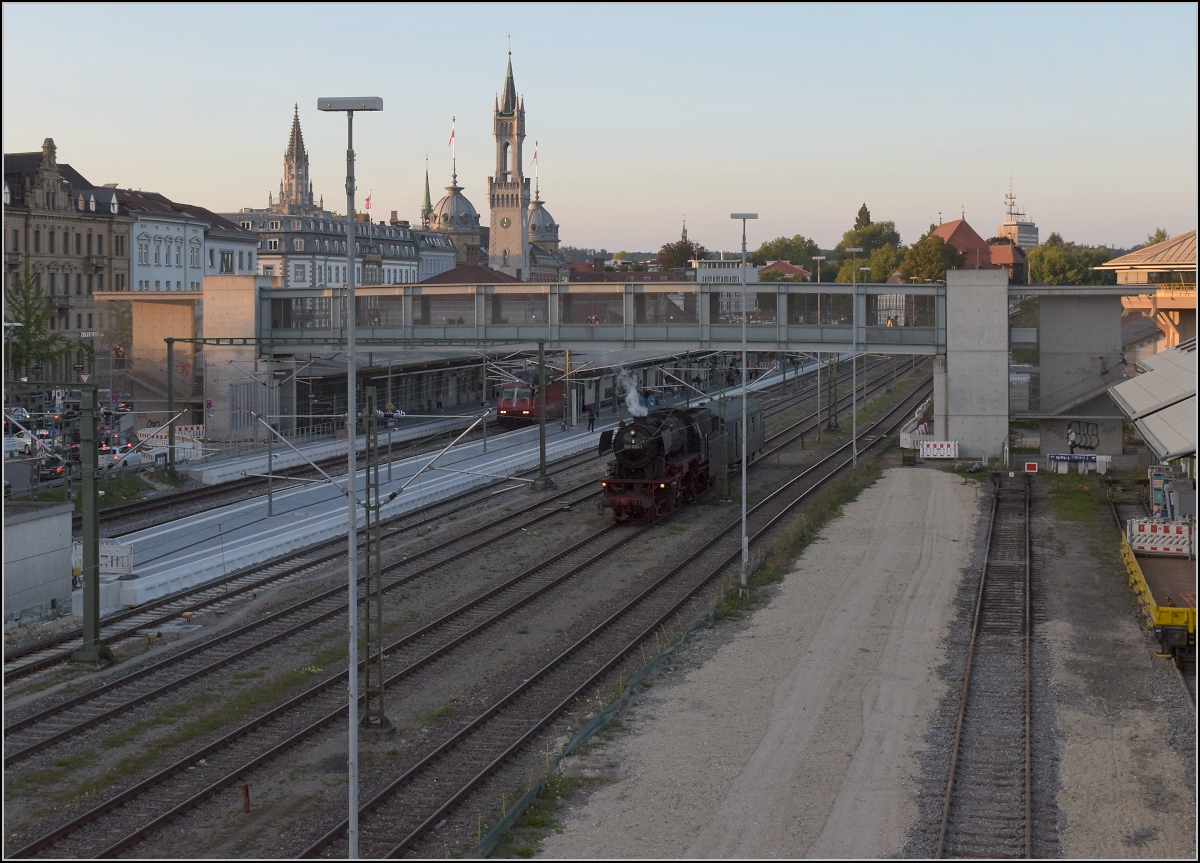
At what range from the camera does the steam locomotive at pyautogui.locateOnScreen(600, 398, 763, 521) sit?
122ft

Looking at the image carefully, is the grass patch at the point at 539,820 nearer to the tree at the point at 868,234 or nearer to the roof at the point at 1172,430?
the roof at the point at 1172,430

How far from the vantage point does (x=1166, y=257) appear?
53062 millimetres

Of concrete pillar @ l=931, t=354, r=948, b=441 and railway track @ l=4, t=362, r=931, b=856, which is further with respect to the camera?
concrete pillar @ l=931, t=354, r=948, b=441

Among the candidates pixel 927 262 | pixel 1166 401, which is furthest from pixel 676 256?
pixel 1166 401

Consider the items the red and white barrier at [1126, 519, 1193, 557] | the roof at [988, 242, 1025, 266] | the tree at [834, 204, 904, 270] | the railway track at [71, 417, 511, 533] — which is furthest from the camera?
the tree at [834, 204, 904, 270]

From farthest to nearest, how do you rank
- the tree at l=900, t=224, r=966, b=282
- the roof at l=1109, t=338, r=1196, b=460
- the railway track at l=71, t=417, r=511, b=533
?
the tree at l=900, t=224, r=966, b=282 → the railway track at l=71, t=417, r=511, b=533 → the roof at l=1109, t=338, r=1196, b=460

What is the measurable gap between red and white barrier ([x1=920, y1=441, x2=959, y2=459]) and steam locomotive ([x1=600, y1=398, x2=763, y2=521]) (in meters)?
10.7

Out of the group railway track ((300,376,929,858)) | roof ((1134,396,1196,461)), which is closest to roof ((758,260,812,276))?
railway track ((300,376,929,858))

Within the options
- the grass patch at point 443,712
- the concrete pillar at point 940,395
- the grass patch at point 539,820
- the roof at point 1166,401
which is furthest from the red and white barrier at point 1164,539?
the concrete pillar at point 940,395

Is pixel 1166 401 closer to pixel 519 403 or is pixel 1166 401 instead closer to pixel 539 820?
pixel 539 820

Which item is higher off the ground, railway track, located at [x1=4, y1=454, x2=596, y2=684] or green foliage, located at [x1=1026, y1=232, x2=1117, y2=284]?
green foliage, located at [x1=1026, y1=232, x2=1117, y2=284]

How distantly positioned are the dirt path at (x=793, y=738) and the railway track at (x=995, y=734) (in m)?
0.64

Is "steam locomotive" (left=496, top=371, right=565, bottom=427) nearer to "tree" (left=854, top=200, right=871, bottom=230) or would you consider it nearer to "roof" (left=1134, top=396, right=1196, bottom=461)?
"roof" (left=1134, top=396, right=1196, bottom=461)

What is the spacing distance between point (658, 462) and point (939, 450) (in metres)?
16.0
